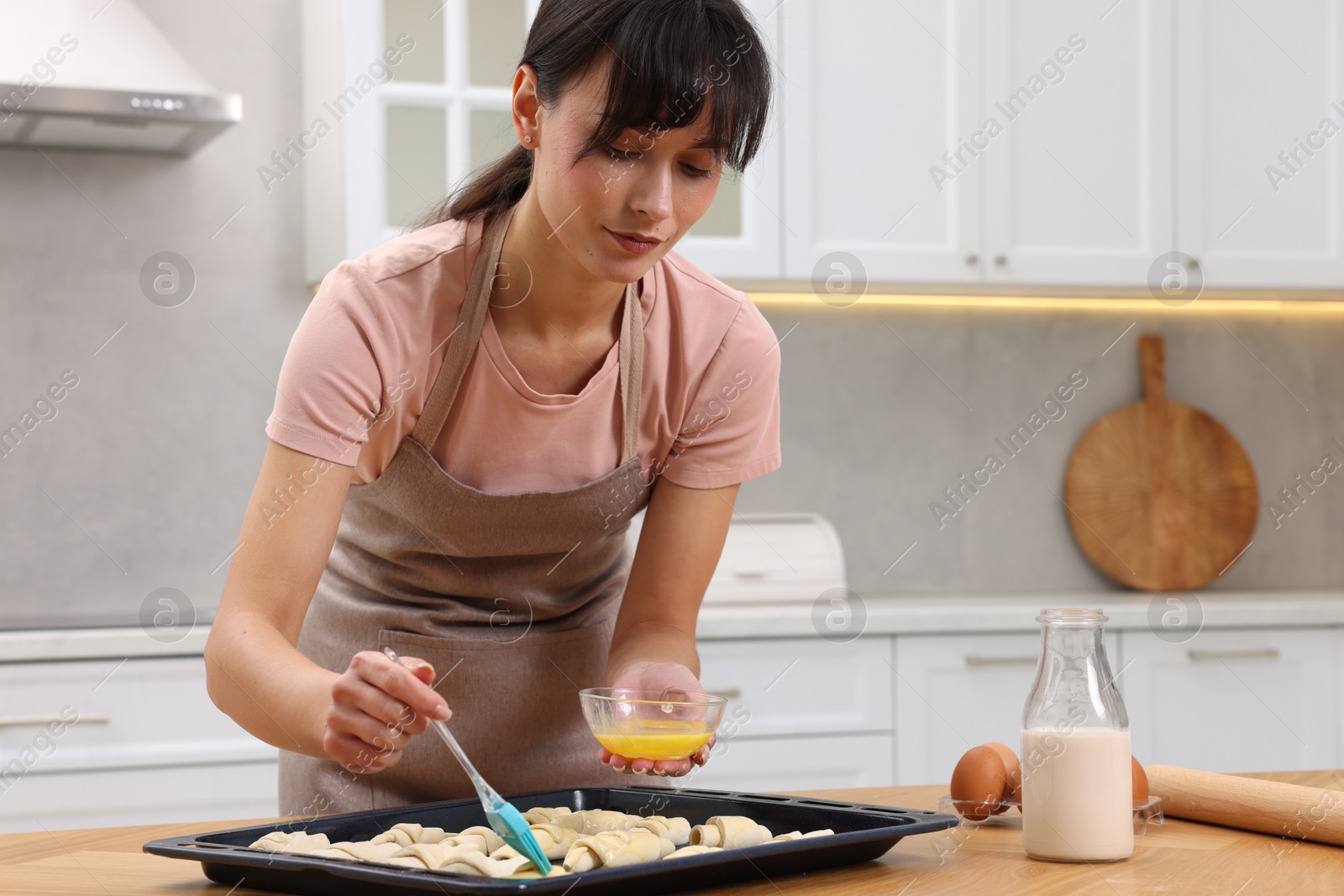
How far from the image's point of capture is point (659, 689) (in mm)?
1163

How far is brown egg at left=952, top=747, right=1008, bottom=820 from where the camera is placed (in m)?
1.12

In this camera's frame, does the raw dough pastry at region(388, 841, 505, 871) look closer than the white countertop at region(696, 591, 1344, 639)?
Yes

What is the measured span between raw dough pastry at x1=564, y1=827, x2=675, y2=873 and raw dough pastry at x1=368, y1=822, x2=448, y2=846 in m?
0.12

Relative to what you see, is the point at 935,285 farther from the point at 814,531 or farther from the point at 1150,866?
the point at 1150,866

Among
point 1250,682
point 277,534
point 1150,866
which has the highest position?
point 277,534

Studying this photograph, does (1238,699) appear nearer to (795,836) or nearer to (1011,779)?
(1011,779)

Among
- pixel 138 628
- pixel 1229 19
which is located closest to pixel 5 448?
pixel 138 628

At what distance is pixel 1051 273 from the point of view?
2811mm

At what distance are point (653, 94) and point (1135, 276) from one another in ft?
6.45

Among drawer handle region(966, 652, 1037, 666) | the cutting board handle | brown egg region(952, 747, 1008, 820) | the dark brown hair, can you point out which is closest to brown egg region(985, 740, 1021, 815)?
brown egg region(952, 747, 1008, 820)

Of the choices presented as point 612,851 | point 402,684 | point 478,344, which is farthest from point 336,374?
point 612,851

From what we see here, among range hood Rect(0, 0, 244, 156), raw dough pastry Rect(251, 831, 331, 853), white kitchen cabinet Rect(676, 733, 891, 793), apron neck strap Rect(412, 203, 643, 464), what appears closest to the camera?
raw dough pastry Rect(251, 831, 331, 853)

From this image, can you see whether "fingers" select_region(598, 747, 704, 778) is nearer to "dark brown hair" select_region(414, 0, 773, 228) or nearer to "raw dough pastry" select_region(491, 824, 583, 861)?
"raw dough pastry" select_region(491, 824, 583, 861)

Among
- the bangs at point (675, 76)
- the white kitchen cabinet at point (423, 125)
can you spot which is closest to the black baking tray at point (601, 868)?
the bangs at point (675, 76)
